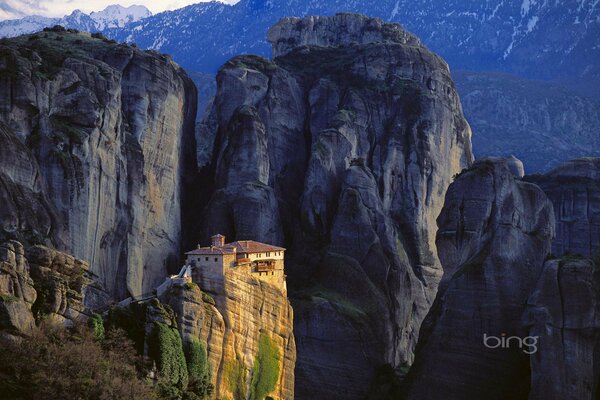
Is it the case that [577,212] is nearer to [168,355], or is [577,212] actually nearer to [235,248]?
[235,248]

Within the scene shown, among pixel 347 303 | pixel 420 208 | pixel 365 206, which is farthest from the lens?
pixel 420 208

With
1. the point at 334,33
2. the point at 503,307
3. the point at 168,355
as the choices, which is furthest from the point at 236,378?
the point at 334,33

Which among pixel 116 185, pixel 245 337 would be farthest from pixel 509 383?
pixel 116 185

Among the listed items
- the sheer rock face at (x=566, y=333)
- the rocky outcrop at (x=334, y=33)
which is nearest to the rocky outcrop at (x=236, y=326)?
the sheer rock face at (x=566, y=333)

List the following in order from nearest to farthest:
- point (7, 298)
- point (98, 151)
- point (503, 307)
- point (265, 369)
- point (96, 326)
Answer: point (7, 298) → point (96, 326) → point (265, 369) → point (98, 151) → point (503, 307)

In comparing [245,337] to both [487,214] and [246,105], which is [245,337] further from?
[246,105]

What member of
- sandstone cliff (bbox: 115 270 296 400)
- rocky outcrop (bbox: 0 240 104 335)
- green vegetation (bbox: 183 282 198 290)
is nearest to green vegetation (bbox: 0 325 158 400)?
rocky outcrop (bbox: 0 240 104 335)
